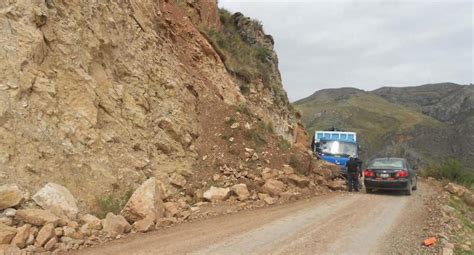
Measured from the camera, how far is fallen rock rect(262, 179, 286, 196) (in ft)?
44.2

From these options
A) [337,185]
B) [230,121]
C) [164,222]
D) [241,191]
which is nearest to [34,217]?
[164,222]

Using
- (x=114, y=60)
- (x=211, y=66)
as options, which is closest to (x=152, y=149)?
(x=114, y=60)

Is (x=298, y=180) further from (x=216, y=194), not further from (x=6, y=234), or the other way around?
(x=6, y=234)

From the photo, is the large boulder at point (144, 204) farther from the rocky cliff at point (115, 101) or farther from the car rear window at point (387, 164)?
the car rear window at point (387, 164)

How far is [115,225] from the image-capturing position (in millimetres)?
8156

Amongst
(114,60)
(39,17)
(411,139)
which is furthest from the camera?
(411,139)

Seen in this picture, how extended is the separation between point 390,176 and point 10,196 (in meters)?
13.7

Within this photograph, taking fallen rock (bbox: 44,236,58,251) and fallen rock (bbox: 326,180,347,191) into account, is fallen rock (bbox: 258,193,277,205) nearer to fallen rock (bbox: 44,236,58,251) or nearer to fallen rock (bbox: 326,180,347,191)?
fallen rock (bbox: 326,180,347,191)

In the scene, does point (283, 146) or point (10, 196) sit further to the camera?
point (283, 146)

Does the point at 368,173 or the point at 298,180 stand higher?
the point at 368,173

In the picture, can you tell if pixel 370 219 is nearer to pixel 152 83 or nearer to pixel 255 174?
pixel 255 174

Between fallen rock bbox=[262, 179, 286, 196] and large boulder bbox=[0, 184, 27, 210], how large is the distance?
7782mm

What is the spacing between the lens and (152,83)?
14.2m

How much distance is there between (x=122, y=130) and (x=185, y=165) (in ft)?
8.44
